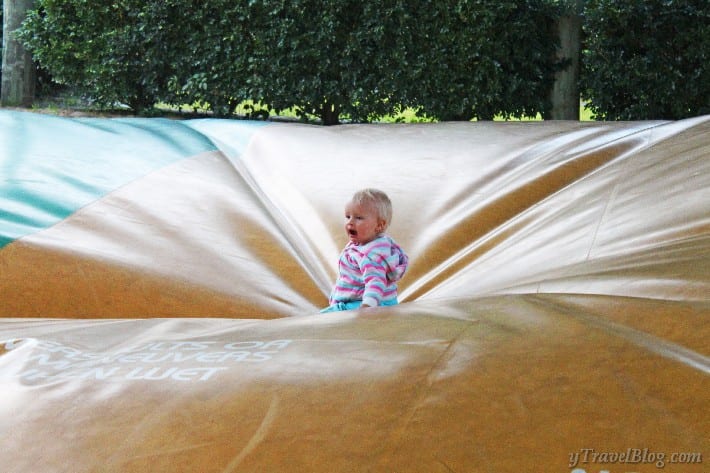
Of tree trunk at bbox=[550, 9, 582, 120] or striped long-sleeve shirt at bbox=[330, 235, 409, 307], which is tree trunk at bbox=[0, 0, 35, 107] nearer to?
tree trunk at bbox=[550, 9, 582, 120]

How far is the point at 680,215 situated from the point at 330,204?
0.99 meters

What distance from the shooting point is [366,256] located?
7.18 feet

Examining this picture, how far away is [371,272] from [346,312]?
48 cm

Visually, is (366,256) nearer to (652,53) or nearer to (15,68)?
(652,53)

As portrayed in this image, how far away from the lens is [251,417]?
120 centimetres

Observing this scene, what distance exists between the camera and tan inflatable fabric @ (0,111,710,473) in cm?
115

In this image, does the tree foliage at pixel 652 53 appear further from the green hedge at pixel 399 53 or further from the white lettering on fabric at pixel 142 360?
the white lettering on fabric at pixel 142 360

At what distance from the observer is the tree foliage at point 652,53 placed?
566 cm

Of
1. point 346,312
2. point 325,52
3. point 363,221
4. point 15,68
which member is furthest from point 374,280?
point 15,68

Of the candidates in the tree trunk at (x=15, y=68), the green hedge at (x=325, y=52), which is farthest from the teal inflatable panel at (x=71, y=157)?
the tree trunk at (x=15, y=68)

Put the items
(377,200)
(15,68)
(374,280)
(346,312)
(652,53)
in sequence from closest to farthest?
(346,312)
(374,280)
(377,200)
(652,53)
(15,68)

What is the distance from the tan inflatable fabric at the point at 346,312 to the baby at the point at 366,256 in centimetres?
11

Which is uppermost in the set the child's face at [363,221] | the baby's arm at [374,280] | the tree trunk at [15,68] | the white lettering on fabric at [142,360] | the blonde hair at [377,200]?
the tree trunk at [15,68]

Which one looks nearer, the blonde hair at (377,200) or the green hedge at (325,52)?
the blonde hair at (377,200)
